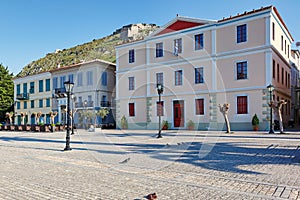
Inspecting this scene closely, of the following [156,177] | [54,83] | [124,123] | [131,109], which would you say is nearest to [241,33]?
[131,109]

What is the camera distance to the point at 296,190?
15.1 feet

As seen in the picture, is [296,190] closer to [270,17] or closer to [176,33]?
[270,17]

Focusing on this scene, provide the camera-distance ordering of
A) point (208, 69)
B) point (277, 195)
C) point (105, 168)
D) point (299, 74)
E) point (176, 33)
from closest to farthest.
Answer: point (277, 195)
point (105, 168)
point (208, 69)
point (176, 33)
point (299, 74)

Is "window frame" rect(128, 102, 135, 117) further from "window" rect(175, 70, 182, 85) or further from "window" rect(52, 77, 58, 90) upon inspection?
"window" rect(52, 77, 58, 90)

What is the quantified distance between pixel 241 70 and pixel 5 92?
42.2 metres

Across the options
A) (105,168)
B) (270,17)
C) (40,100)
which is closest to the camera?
(105,168)

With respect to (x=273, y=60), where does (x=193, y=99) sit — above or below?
below

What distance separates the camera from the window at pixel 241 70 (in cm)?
2122

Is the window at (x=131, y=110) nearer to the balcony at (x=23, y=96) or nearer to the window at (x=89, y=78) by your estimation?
the window at (x=89, y=78)

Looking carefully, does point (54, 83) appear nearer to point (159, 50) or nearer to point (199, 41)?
point (159, 50)

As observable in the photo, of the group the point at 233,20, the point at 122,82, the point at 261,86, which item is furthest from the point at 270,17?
the point at 122,82

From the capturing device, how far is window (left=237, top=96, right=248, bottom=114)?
68.9ft

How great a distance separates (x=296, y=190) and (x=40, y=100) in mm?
38861

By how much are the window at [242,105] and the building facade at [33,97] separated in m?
26.1
